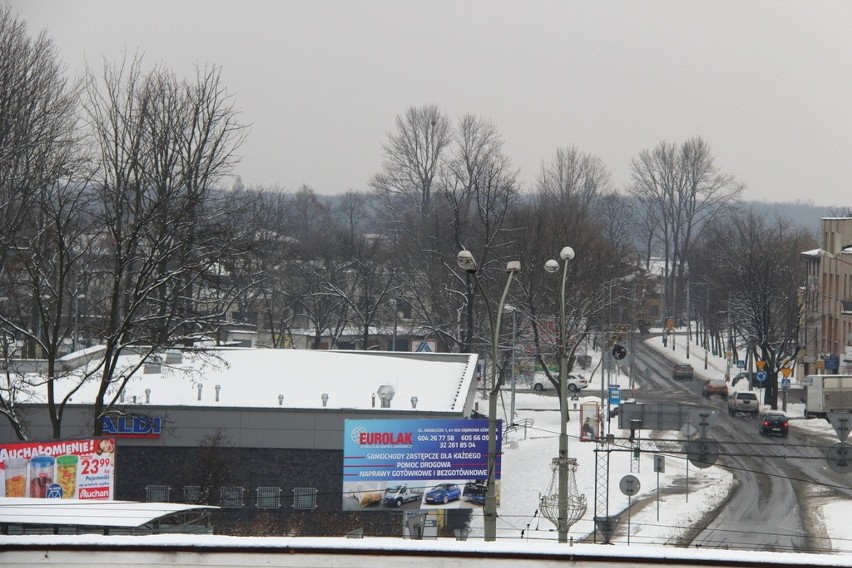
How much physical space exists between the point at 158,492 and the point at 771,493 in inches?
708

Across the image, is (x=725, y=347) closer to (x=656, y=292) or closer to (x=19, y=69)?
(x=656, y=292)

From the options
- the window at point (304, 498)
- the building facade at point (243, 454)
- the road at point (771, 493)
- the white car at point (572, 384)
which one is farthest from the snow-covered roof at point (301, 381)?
the white car at point (572, 384)

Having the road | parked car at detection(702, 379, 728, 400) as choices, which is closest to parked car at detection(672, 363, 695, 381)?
parked car at detection(702, 379, 728, 400)

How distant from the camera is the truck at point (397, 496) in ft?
84.0

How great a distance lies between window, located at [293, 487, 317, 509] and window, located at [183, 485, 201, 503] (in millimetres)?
2396

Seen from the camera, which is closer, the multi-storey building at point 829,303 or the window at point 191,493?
the window at point 191,493

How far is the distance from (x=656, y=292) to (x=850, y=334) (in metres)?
47.7

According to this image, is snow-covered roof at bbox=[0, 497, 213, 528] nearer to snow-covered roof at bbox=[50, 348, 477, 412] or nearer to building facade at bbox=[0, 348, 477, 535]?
building facade at bbox=[0, 348, 477, 535]

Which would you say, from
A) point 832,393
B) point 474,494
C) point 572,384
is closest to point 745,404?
point 832,393

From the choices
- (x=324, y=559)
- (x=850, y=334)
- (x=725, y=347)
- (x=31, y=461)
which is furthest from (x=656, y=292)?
(x=324, y=559)

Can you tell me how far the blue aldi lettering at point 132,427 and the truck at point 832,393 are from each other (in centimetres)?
2803

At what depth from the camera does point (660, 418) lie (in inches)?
1155

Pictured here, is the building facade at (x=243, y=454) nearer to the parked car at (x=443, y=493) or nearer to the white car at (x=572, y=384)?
the parked car at (x=443, y=493)

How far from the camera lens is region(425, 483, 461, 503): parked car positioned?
2684cm
